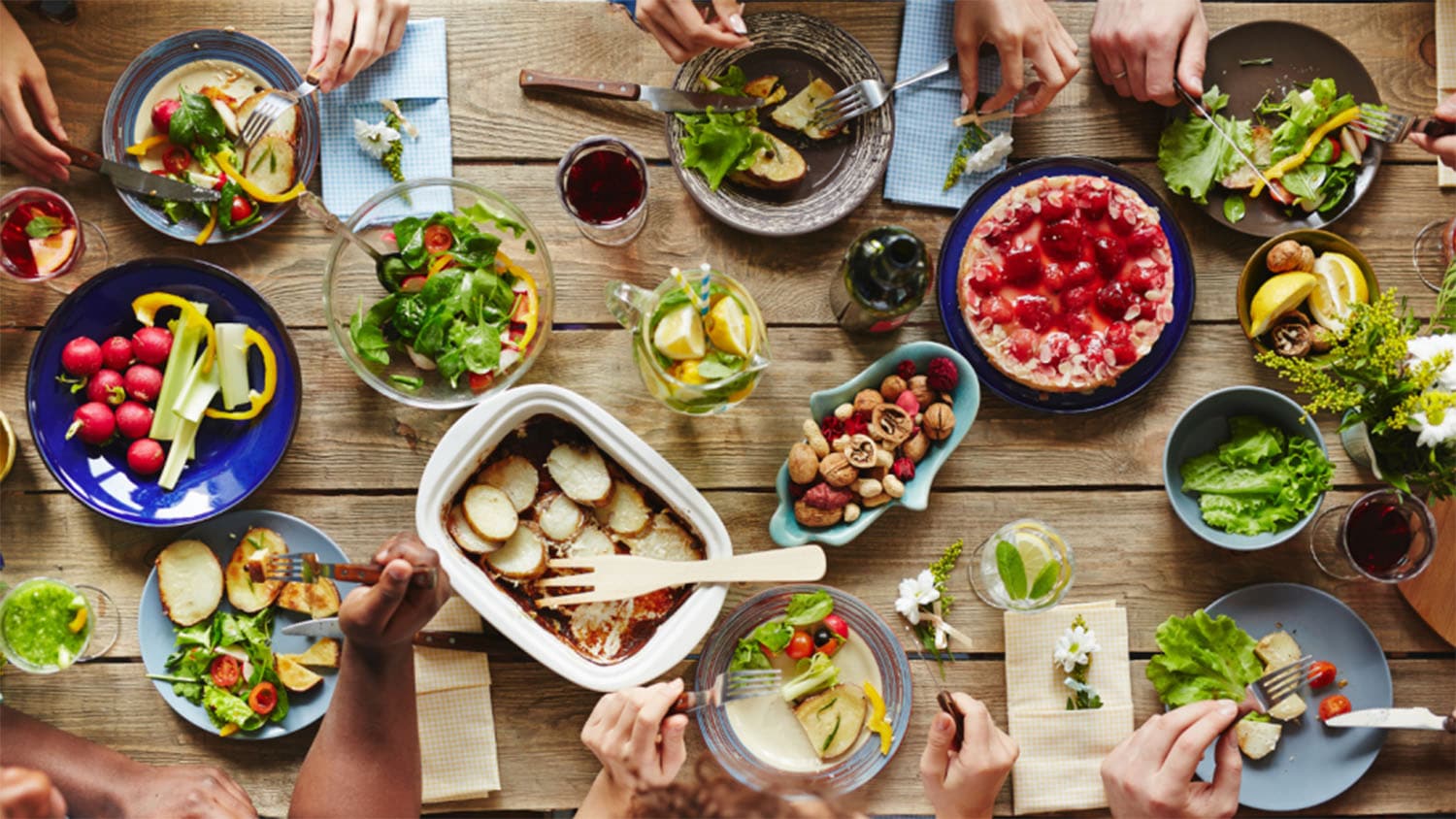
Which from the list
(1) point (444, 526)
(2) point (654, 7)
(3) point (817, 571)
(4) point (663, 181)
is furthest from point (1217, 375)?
(1) point (444, 526)

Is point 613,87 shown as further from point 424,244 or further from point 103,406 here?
point 103,406

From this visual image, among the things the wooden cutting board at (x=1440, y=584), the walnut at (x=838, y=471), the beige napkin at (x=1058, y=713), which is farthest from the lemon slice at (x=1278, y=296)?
the walnut at (x=838, y=471)

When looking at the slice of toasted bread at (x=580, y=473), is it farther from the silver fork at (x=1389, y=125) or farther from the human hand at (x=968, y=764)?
the silver fork at (x=1389, y=125)

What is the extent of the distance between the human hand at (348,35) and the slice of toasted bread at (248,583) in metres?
0.87

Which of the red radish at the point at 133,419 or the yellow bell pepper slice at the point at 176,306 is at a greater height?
the yellow bell pepper slice at the point at 176,306

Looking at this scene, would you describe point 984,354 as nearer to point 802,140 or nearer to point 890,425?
point 890,425

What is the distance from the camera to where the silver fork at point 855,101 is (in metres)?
1.94

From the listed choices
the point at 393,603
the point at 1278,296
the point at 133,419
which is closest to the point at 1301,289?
the point at 1278,296

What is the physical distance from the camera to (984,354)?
1.95 m

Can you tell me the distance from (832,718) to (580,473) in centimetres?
67

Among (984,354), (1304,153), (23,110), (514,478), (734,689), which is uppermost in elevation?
(1304,153)

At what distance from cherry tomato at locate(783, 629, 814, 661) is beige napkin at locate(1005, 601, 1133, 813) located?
0.40 meters

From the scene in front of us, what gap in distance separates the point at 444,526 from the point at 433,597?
0.16m

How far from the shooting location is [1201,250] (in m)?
2.04
